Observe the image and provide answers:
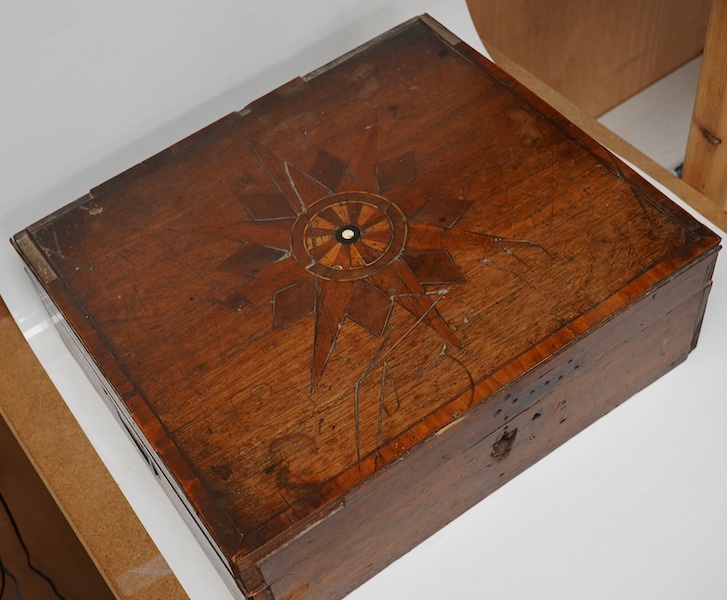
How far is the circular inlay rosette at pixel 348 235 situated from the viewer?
132 cm

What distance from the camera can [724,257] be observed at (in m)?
1.56

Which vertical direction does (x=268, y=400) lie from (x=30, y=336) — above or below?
below

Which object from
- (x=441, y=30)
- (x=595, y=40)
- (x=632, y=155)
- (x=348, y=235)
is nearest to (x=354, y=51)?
(x=441, y=30)

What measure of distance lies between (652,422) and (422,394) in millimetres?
371

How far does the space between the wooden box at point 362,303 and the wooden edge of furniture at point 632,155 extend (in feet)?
0.89

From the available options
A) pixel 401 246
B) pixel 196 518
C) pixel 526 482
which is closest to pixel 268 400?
pixel 196 518

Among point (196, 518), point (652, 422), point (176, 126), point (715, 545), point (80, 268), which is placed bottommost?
point (715, 545)

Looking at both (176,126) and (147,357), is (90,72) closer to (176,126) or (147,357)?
(176,126)

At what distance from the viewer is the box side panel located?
1179 millimetres

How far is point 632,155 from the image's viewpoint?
66.5 inches

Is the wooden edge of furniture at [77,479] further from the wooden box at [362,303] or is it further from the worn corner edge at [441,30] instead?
the worn corner edge at [441,30]

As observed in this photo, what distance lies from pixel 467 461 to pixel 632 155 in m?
0.66

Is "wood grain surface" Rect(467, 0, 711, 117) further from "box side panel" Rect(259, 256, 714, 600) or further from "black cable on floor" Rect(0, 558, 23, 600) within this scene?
"black cable on floor" Rect(0, 558, 23, 600)

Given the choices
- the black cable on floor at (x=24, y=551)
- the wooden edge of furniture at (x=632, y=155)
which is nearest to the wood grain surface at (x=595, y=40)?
the wooden edge of furniture at (x=632, y=155)
